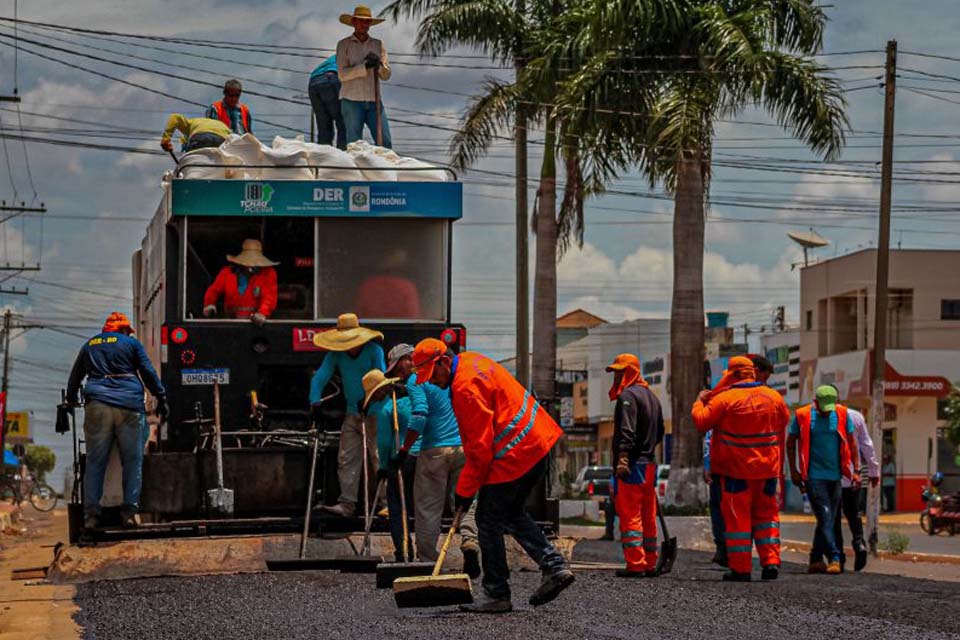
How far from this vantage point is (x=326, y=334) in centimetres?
1477

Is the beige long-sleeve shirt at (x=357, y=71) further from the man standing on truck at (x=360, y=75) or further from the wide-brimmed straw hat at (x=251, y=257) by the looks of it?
the wide-brimmed straw hat at (x=251, y=257)

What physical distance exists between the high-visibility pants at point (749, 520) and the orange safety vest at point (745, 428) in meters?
0.12

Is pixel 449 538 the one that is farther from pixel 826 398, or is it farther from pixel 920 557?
pixel 920 557

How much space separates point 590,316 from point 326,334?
95.5 metres

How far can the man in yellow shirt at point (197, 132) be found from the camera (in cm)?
1650

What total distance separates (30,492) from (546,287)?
71.3 ft

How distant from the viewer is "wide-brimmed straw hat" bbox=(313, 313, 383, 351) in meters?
14.6

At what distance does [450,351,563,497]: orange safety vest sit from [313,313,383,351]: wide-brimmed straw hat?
161 inches

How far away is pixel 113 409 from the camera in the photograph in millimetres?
14312

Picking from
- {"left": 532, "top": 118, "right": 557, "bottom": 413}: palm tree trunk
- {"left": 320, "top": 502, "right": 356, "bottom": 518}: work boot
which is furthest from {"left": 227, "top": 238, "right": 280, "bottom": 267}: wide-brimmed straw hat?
{"left": 532, "top": 118, "right": 557, "bottom": 413}: palm tree trunk

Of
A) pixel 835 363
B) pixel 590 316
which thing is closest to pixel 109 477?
pixel 835 363

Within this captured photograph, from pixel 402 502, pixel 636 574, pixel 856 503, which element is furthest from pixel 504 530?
pixel 856 503

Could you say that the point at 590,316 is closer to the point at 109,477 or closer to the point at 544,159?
the point at 544,159

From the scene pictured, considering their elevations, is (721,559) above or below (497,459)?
below
